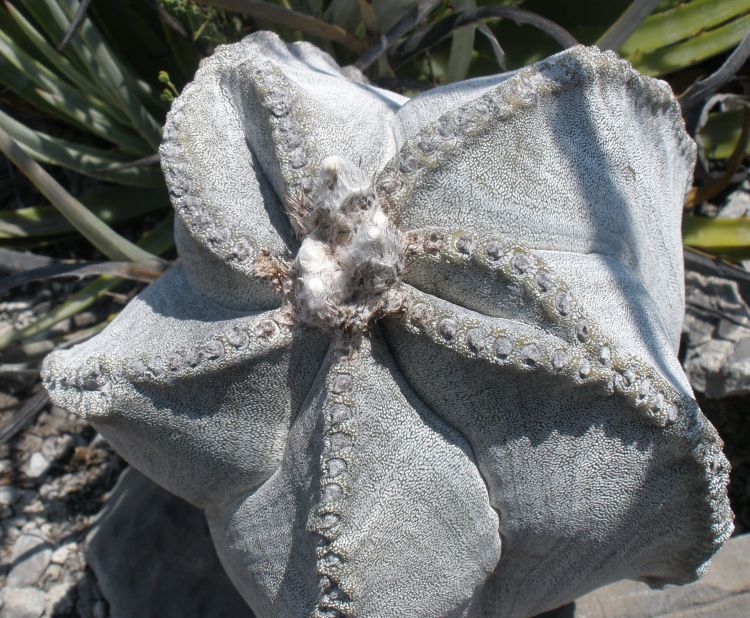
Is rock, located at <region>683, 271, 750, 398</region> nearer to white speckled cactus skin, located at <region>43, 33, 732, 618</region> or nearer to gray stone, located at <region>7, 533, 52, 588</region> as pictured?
white speckled cactus skin, located at <region>43, 33, 732, 618</region>

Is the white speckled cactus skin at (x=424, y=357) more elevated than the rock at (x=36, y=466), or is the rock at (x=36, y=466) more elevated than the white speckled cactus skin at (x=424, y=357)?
the white speckled cactus skin at (x=424, y=357)

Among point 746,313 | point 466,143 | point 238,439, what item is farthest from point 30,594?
point 746,313

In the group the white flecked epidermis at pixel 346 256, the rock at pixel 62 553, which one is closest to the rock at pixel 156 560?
the rock at pixel 62 553

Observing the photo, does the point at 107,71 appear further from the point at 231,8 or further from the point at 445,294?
the point at 445,294

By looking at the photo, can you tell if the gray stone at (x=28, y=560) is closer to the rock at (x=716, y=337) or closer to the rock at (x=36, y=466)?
the rock at (x=36, y=466)

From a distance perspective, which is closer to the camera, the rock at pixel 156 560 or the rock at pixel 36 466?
the rock at pixel 156 560

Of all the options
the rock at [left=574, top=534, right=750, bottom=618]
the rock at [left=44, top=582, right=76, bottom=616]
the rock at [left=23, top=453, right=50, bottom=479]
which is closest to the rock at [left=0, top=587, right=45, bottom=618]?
the rock at [left=44, top=582, right=76, bottom=616]

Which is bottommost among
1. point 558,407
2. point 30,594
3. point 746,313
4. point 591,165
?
point 746,313
